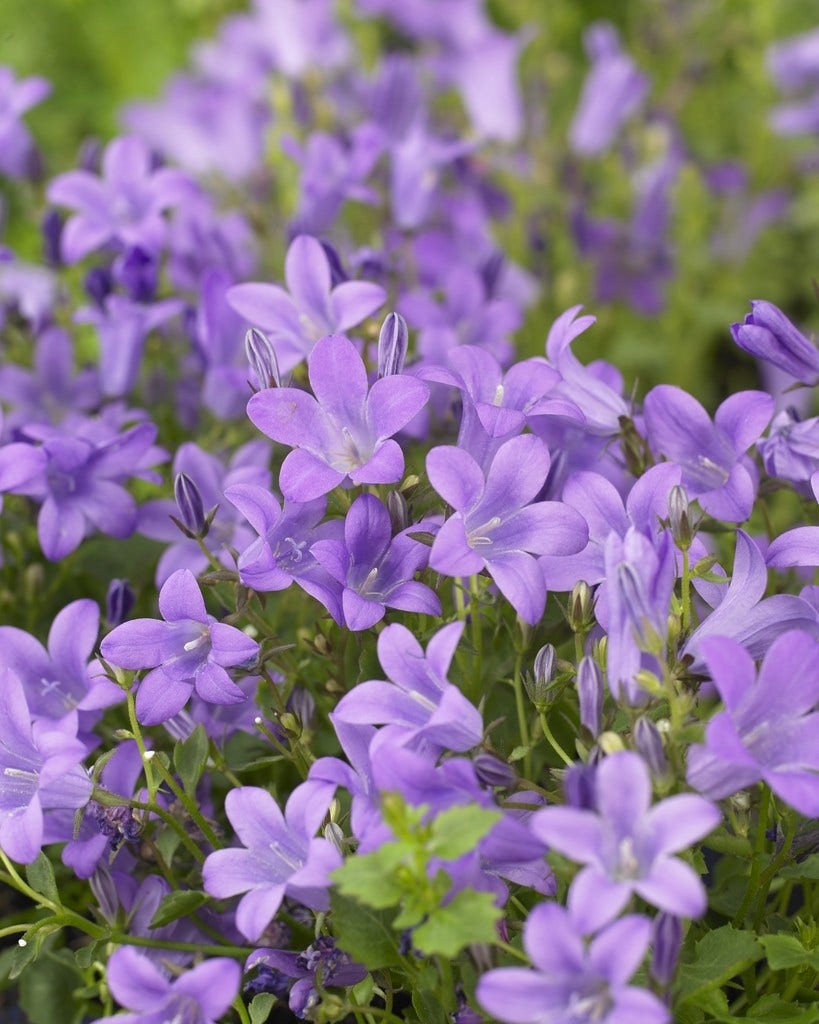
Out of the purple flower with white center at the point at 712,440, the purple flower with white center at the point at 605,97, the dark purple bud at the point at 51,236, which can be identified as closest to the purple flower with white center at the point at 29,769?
the purple flower with white center at the point at 712,440

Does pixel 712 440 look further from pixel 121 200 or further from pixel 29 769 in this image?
pixel 121 200

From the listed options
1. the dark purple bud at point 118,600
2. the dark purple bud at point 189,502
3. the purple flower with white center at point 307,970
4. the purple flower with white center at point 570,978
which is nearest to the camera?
the purple flower with white center at point 570,978

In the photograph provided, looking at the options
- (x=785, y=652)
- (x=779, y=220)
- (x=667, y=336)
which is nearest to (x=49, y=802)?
(x=785, y=652)

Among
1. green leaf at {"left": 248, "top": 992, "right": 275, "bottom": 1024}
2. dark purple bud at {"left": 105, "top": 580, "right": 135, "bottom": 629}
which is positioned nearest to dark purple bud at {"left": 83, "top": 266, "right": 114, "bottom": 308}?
dark purple bud at {"left": 105, "top": 580, "right": 135, "bottom": 629}

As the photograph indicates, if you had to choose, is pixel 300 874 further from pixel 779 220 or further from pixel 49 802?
pixel 779 220

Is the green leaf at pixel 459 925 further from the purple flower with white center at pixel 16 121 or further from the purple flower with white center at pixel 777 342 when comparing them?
the purple flower with white center at pixel 16 121

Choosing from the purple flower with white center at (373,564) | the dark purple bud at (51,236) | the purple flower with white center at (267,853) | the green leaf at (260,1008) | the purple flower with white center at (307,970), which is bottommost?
the purple flower with white center at (307,970)

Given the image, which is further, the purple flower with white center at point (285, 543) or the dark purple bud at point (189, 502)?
the dark purple bud at point (189, 502)

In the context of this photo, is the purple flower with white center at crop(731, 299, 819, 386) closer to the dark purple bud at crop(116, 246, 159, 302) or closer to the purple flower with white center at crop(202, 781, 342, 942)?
the purple flower with white center at crop(202, 781, 342, 942)
